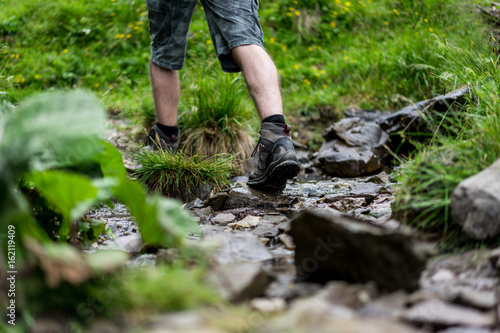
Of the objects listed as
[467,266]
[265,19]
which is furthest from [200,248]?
[265,19]

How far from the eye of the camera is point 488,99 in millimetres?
2170

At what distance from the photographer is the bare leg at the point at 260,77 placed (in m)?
2.71

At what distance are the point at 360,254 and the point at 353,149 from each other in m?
3.05

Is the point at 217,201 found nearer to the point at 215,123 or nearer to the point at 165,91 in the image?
the point at 165,91

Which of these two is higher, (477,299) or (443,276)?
(477,299)

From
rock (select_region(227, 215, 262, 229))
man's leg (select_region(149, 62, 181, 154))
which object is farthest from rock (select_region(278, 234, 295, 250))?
man's leg (select_region(149, 62, 181, 154))

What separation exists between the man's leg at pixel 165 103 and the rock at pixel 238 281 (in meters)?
2.11

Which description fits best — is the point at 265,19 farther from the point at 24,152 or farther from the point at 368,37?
the point at 24,152

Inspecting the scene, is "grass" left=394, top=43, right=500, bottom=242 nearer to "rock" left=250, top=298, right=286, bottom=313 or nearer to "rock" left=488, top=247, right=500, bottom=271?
"rock" left=488, top=247, right=500, bottom=271

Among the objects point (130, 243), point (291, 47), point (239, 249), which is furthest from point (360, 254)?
point (291, 47)

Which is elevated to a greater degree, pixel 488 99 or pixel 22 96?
pixel 488 99

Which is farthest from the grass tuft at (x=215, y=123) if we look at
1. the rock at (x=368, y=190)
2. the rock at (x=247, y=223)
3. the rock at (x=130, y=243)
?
the rock at (x=130, y=243)

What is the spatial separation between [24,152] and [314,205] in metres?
2.06

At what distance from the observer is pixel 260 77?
270 cm
